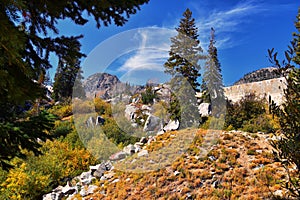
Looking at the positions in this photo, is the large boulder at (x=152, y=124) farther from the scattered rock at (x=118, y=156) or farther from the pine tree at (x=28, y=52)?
the pine tree at (x=28, y=52)

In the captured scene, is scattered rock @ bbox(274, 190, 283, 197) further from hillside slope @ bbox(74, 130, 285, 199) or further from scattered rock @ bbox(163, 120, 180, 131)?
scattered rock @ bbox(163, 120, 180, 131)

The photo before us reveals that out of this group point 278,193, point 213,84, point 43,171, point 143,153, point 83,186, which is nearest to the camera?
point 278,193

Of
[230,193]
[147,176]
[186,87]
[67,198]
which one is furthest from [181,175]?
[186,87]

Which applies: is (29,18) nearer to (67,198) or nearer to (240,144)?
(67,198)

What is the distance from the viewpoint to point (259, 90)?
19266 mm

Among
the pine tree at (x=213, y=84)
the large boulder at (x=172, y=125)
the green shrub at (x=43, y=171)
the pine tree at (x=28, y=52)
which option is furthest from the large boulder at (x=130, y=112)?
the pine tree at (x=28, y=52)

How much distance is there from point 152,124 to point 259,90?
407 inches

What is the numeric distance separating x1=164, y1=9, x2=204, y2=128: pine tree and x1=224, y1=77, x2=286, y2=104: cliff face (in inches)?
241

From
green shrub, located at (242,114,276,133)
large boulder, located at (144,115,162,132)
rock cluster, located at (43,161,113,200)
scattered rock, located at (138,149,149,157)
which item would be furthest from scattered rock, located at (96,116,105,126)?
green shrub, located at (242,114,276,133)

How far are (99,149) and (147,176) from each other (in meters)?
3.47

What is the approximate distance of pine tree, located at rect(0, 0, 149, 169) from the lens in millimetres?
1158

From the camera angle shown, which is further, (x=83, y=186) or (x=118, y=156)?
(x=118, y=156)

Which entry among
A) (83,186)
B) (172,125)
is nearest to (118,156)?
(83,186)

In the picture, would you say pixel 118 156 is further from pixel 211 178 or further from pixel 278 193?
pixel 278 193
